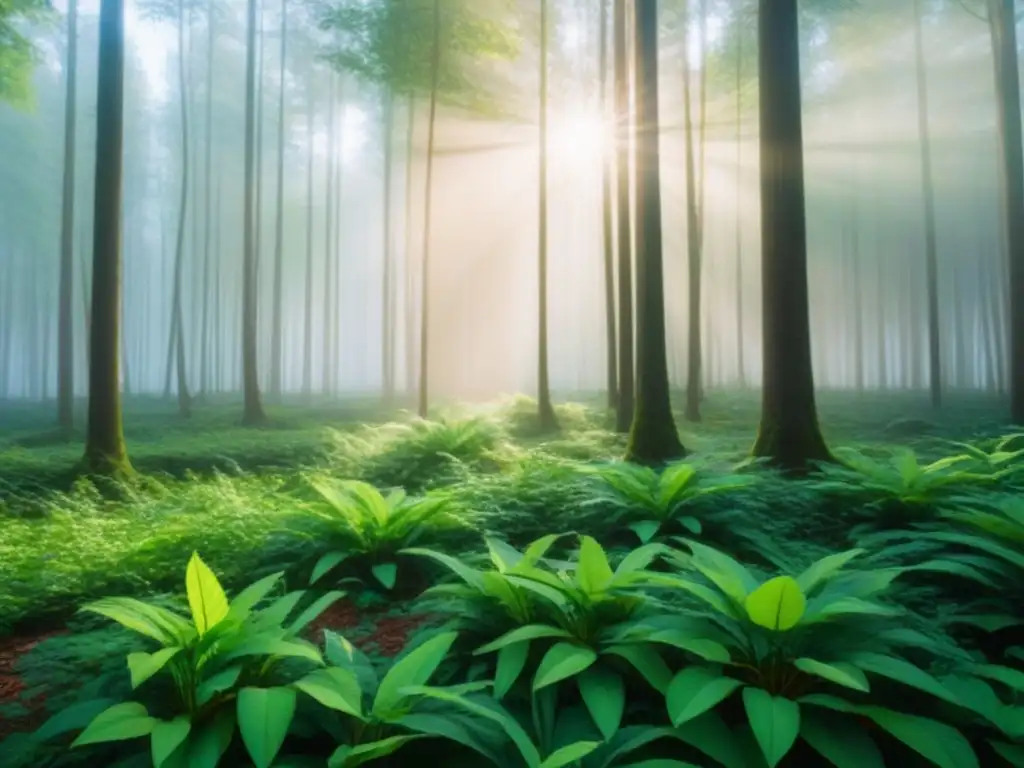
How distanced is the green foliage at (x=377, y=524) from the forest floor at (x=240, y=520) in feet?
0.68

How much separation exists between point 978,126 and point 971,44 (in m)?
5.39

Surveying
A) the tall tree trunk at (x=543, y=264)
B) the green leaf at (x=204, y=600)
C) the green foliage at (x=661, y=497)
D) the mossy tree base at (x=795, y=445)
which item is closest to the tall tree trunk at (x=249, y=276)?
the tall tree trunk at (x=543, y=264)

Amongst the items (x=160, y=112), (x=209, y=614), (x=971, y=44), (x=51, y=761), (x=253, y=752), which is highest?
(x=160, y=112)

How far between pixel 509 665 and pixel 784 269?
19.5 feet

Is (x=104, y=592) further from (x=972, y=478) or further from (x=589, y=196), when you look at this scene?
(x=589, y=196)

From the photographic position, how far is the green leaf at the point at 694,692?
233 cm

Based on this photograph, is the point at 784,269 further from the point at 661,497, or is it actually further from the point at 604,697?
the point at 604,697

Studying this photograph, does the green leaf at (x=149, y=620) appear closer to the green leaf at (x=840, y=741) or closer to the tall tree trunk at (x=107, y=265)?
the green leaf at (x=840, y=741)

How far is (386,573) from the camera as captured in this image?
4555 mm

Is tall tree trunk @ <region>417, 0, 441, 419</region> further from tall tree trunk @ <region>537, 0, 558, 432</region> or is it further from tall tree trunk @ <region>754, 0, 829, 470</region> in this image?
tall tree trunk @ <region>754, 0, 829, 470</region>

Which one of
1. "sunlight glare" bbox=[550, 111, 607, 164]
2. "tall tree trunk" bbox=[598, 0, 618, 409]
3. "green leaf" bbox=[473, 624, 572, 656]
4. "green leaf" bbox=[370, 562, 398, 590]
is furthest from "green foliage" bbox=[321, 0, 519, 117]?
"green leaf" bbox=[473, 624, 572, 656]

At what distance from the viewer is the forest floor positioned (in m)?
4.02

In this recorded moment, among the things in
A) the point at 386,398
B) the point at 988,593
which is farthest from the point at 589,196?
the point at 988,593

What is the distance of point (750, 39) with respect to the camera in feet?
61.0
